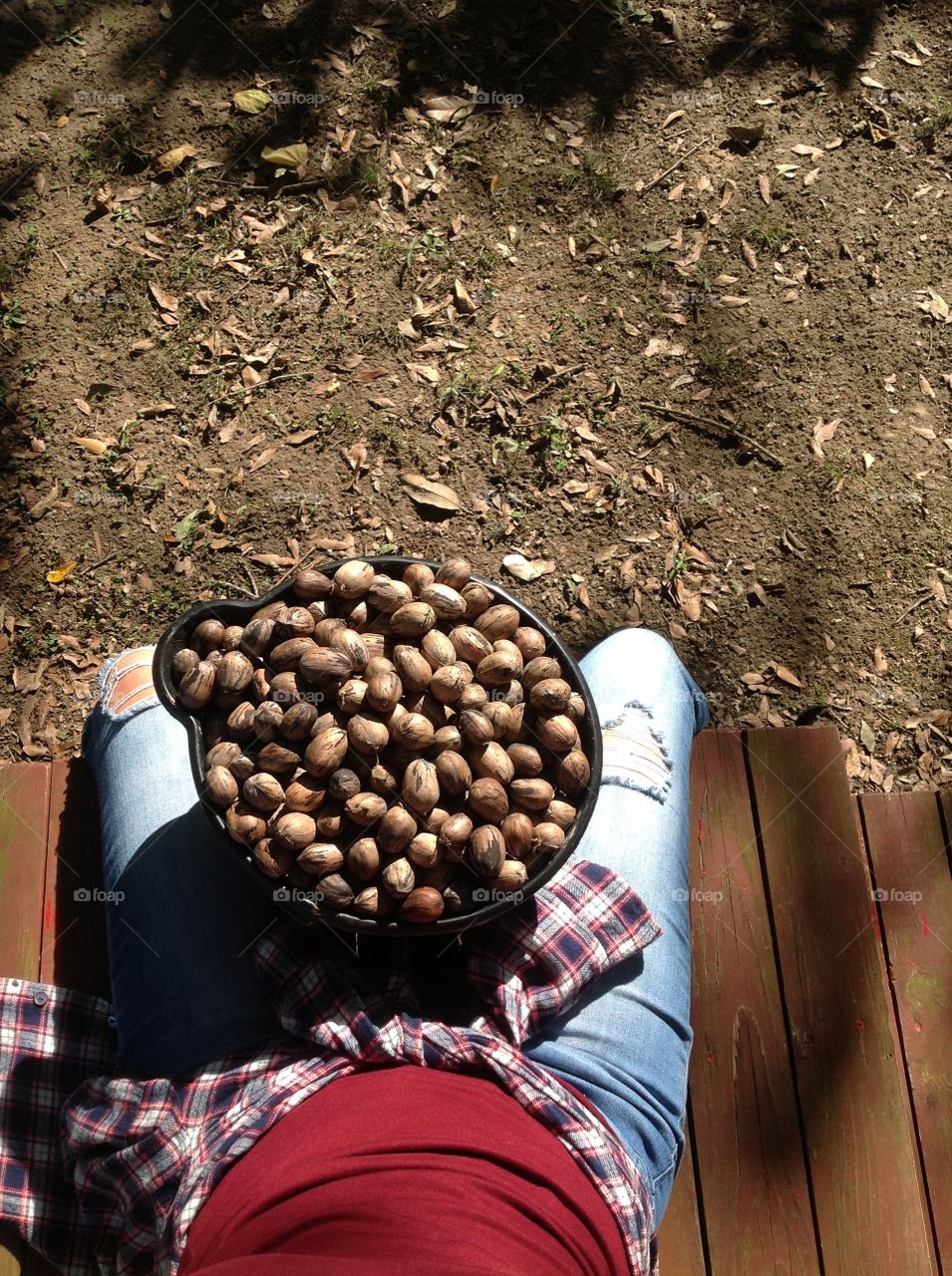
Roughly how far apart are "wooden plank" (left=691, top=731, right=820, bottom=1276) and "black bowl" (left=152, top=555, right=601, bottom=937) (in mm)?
→ 749

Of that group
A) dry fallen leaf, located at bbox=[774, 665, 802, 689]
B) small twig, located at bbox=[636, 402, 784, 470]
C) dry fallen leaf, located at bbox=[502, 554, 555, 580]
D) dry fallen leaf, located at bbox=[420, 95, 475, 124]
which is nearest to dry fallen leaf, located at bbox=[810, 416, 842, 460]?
small twig, located at bbox=[636, 402, 784, 470]

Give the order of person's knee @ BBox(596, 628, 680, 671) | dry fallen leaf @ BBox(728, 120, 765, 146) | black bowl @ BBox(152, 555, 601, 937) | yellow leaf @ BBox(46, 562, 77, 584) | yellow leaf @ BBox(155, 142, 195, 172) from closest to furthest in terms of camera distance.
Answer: black bowl @ BBox(152, 555, 601, 937)
person's knee @ BBox(596, 628, 680, 671)
yellow leaf @ BBox(46, 562, 77, 584)
yellow leaf @ BBox(155, 142, 195, 172)
dry fallen leaf @ BBox(728, 120, 765, 146)

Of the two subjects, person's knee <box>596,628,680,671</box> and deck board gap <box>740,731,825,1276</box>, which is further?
person's knee <box>596,628,680,671</box>

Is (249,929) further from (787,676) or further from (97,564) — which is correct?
(787,676)

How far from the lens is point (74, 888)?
1.99 m

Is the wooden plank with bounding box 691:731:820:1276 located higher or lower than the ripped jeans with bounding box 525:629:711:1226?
lower

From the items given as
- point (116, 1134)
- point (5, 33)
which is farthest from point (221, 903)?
point (5, 33)

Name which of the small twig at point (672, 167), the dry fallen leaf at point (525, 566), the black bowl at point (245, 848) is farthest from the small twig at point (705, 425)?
the black bowl at point (245, 848)

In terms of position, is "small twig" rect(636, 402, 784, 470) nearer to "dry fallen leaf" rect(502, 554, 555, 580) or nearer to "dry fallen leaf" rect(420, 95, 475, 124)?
"dry fallen leaf" rect(502, 554, 555, 580)

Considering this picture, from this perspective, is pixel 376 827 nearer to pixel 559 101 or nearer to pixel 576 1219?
pixel 576 1219

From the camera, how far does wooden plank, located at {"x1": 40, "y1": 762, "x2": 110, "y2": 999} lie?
1.95 meters

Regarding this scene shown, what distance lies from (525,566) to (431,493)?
0.33m

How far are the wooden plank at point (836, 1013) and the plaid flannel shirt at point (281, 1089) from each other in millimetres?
506

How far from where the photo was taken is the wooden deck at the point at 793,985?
183cm
